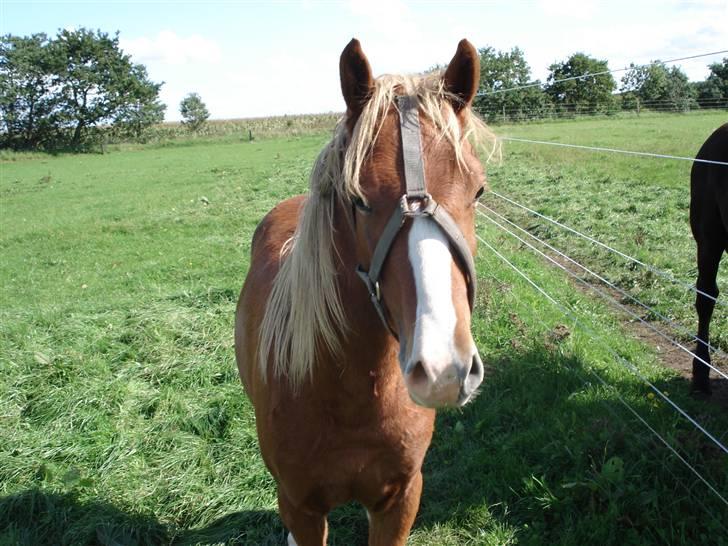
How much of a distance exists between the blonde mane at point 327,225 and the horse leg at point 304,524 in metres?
0.71

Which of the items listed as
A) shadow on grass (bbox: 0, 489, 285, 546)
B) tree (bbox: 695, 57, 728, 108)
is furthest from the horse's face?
tree (bbox: 695, 57, 728, 108)

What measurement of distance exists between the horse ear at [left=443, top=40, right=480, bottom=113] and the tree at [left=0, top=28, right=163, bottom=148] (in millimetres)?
54090

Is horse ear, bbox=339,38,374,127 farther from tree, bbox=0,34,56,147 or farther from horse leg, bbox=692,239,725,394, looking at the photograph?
tree, bbox=0,34,56,147

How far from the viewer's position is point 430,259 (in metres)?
1.46

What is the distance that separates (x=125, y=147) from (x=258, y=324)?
168ft

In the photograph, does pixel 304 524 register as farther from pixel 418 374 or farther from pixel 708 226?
pixel 708 226

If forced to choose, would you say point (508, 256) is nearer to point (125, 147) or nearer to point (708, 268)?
point (708, 268)

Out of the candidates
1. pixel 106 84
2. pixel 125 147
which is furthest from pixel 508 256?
pixel 106 84

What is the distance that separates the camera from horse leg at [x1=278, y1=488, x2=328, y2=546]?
2420 millimetres

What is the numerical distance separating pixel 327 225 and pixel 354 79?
0.52 m

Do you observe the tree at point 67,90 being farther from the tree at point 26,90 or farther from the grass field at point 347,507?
the grass field at point 347,507

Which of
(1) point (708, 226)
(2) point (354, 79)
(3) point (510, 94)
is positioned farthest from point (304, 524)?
(3) point (510, 94)

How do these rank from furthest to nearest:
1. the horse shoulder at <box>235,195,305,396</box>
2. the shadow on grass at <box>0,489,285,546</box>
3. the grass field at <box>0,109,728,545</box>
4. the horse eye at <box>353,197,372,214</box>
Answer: the shadow on grass at <box>0,489,285,546</box> < the grass field at <box>0,109,728,545</box> < the horse shoulder at <box>235,195,305,396</box> < the horse eye at <box>353,197,372,214</box>

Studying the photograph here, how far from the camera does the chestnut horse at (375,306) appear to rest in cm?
145
